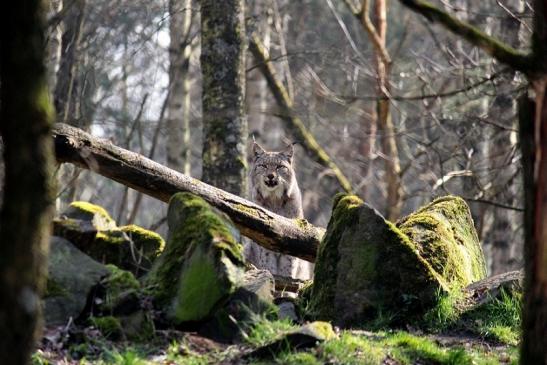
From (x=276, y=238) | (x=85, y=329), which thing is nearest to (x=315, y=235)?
(x=276, y=238)

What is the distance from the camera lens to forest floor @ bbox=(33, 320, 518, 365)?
5.91 m

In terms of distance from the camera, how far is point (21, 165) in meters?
4.12

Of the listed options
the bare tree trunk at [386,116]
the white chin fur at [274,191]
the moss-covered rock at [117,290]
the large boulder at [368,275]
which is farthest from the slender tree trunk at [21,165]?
the bare tree trunk at [386,116]

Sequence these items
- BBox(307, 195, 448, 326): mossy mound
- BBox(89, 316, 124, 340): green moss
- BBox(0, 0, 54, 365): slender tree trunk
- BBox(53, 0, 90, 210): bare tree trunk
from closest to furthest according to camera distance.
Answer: BBox(0, 0, 54, 365): slender tree trunk → BBox(89, 316, 124, 340): green moss → BBox(307, 195, 448, 326): mossy mound → BBox(53, 0, 90, 210): bare tree trunk

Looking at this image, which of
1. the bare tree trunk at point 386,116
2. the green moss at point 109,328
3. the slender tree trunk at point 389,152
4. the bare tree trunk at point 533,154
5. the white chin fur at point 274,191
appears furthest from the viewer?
the slender tree trunk at point 389,152

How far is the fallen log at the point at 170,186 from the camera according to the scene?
24.8 feet

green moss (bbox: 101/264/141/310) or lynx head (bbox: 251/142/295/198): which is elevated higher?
lynx head (bbox: 251/142/295/198)

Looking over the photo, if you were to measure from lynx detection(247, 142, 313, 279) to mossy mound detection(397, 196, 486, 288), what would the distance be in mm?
2893

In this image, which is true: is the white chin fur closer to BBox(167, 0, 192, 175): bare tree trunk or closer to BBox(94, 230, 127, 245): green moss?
BBox(167, 0, 192, 175): bare tree trunk

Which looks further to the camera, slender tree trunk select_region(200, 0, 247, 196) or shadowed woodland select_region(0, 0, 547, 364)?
slender tree trunk select_region(200, 0, 247, 196)

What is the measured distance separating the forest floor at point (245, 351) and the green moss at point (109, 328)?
0.04m

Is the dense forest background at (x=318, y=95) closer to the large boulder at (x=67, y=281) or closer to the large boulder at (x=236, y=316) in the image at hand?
the large boulder at (x=67, y=281)

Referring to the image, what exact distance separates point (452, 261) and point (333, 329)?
6.51ft

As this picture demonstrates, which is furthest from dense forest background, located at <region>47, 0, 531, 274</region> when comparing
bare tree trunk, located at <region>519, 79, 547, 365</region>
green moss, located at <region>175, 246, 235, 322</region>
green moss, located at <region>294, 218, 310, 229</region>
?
bare tree trunk, located at <region>519, 79, 547, 365</region>
